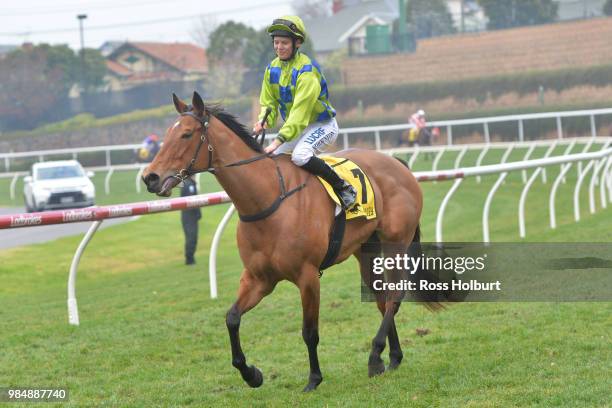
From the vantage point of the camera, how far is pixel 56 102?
46.7m

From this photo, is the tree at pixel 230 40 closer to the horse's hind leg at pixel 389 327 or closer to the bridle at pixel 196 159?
the horse's hind leg at pixel 389 327

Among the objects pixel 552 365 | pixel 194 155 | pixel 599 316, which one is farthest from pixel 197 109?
pixel 599 316

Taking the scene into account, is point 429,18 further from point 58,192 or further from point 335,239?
point 335,239

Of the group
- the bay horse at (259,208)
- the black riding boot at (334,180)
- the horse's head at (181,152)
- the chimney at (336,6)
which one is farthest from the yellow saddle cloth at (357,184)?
the chimney at (336,6)

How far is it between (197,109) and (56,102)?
142 feet

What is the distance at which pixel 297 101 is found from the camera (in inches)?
216

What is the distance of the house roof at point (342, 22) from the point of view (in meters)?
60.0

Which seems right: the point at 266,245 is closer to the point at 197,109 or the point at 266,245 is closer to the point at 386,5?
the point at 197,109

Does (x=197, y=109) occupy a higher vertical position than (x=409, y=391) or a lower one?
higher

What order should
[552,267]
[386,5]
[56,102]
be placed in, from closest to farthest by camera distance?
[552,267] < [56,102] < [386,5]

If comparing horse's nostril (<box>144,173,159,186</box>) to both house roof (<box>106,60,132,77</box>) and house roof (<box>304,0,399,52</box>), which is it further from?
house roof (<box>304,0,399,52</box>)

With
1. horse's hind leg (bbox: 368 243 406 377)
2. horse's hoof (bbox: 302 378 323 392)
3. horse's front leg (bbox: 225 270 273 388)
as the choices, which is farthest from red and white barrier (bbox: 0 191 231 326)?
horse's hoof (bbox: 302 378 323 392)

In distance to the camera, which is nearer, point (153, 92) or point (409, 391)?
point (409, 391)

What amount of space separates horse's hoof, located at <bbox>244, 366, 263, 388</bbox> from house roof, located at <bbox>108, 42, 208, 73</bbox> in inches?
2070
